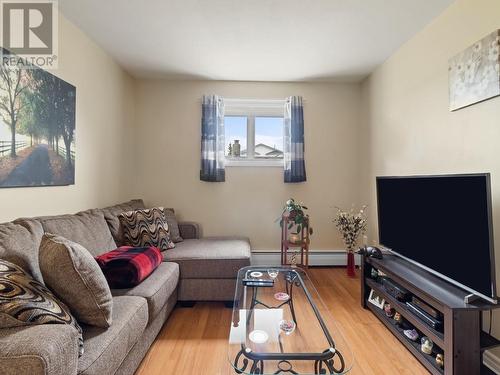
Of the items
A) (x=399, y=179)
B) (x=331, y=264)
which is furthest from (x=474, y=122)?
(x=331, y=264)

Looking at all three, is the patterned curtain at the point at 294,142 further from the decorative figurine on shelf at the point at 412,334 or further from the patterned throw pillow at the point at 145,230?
the decorative figurine on shelf at the point at 412,334

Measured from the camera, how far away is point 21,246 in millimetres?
1287

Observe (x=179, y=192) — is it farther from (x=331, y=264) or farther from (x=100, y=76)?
(x=331, y=264)

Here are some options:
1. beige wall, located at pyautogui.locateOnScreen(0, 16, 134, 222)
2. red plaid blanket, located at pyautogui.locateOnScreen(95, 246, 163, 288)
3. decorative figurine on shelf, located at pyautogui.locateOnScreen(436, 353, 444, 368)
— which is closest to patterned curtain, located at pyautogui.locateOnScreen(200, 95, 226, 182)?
beige wall, located at pyautogui.locateOnScreen(0, 16, 134, 222)

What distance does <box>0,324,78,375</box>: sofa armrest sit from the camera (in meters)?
0.82

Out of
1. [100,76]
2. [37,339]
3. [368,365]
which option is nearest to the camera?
[37,339]

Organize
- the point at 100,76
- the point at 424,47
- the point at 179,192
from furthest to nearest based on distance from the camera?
the point at 179,192 → the point at 100,76 → the point at 424,47

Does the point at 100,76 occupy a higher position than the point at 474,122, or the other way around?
the point at 100,76

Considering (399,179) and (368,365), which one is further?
(399,179)

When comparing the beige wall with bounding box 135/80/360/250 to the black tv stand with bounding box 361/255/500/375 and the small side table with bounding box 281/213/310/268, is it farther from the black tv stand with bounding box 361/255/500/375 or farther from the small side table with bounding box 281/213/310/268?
the black tv stand with bounding box 361/255/500/375

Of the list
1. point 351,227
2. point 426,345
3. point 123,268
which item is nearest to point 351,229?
point 351,227

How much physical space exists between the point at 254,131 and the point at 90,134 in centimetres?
186

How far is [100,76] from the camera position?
8.55ft

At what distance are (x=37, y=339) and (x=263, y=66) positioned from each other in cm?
289
